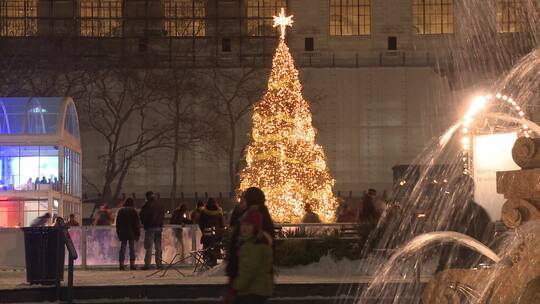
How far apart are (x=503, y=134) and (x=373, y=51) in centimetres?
4647

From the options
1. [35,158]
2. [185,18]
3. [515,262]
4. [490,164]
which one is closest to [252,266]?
[515,262]

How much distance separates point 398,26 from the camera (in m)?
72.3

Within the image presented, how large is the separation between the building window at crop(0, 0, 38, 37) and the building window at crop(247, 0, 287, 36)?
12.7m

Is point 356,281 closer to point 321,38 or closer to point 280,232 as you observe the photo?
point 280,232

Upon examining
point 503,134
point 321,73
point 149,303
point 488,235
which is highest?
point 321,73

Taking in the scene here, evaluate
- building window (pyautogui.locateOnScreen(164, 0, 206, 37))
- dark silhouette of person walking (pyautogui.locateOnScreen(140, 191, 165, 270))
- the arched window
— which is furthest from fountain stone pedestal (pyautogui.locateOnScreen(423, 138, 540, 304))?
building window (pyautogui.locateOnScreen(164, 0, 206, 37))

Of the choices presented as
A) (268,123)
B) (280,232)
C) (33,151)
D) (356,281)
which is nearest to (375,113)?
(268,123)

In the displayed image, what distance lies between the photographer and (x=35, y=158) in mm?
33875

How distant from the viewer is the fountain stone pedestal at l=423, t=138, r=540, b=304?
33.4 ft

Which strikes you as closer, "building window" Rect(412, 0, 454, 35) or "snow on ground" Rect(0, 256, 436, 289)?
"snow on ground" Rect(0, 256, 436, 289)

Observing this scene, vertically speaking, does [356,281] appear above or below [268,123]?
below

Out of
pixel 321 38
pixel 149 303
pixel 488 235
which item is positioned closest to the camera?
pixel 488 235

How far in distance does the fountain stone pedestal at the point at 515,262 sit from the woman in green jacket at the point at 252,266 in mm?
1961

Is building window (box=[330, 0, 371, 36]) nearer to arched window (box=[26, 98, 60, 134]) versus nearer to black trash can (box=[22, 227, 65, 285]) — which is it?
arched window (box=[26, 98, 60, 134])
